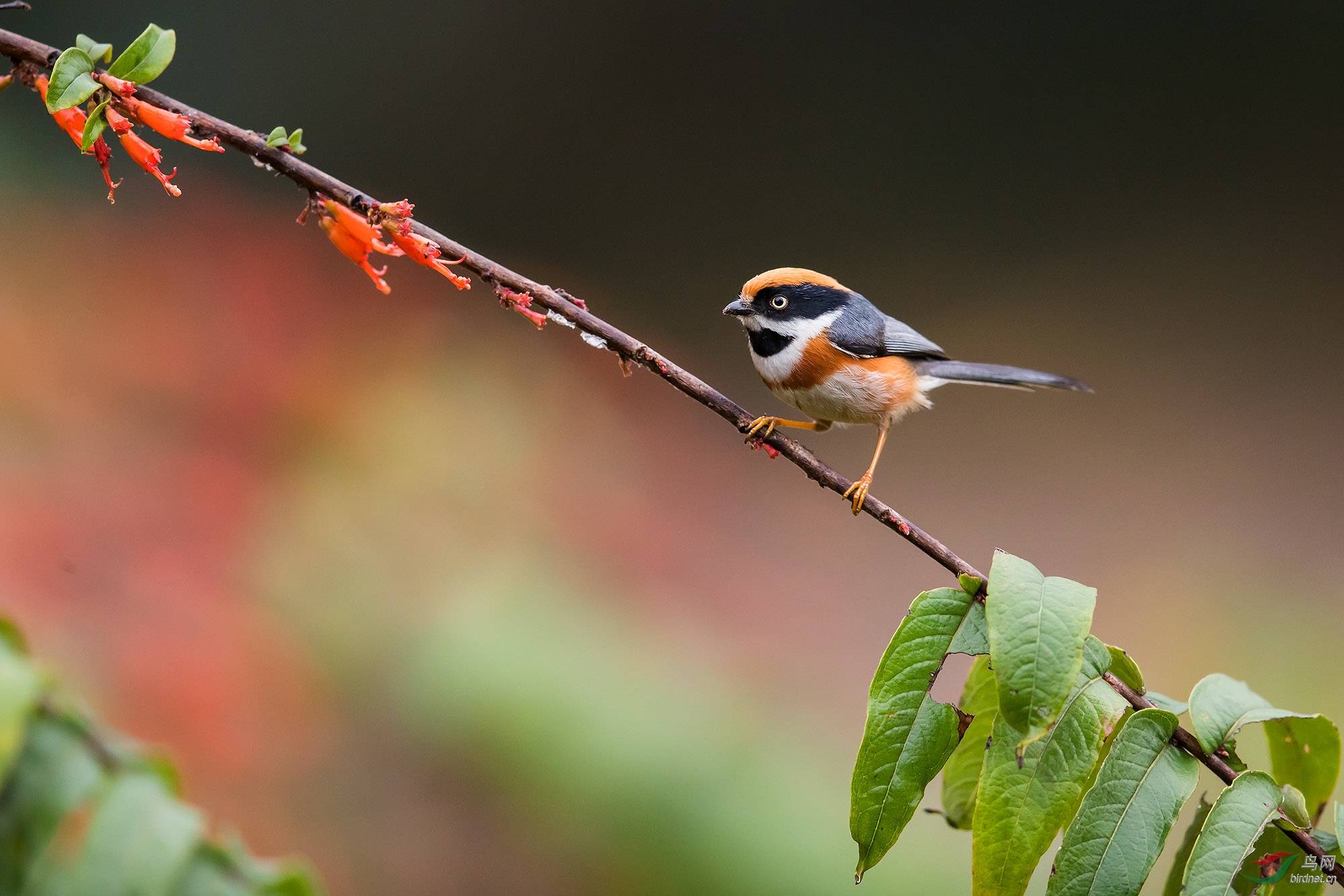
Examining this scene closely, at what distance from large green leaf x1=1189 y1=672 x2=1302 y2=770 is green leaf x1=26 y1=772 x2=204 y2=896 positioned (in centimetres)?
136

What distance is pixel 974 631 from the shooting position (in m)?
1.20

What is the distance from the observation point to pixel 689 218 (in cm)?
767

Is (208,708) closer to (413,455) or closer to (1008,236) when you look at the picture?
(413,455)

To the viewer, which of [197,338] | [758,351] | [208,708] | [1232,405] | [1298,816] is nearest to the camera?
[1298,816]

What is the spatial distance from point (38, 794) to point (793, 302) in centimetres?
188

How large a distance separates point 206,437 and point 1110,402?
20.5 ft

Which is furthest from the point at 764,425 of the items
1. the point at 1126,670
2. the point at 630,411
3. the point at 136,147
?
the point at 630,411

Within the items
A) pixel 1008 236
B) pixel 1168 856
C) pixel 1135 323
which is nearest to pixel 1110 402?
pixel 1135 323

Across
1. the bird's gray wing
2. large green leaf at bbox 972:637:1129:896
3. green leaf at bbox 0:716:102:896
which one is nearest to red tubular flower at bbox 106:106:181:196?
green leaf at bbox 0:716:102:896

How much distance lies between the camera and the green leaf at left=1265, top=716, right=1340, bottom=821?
Answer: 1.35 meters

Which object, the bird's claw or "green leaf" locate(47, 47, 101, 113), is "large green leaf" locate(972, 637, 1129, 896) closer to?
the bird's claw

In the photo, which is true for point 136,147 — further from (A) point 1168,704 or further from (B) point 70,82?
(A) point 1168,704

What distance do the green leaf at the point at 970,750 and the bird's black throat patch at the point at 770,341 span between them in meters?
1.22

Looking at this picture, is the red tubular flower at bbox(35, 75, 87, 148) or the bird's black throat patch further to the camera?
the bird's black throat patch
